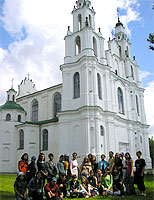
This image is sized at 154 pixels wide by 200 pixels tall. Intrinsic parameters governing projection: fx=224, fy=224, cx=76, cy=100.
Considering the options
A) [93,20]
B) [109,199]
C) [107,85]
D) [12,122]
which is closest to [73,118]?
[107,85]

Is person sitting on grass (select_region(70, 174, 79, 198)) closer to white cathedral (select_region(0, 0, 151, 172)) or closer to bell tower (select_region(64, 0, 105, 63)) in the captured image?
white cathedral (select_region(0, 0, 151, 172))

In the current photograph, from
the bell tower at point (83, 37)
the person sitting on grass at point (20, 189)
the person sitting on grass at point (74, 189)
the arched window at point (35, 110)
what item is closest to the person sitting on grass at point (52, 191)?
the person sitting on grass at point (20, 189)

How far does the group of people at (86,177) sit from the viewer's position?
9.39 meters

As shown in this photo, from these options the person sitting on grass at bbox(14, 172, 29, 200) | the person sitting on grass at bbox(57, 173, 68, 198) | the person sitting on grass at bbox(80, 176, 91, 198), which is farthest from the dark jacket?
the person sitting on grass at bbox(80, 176, 91, 198)

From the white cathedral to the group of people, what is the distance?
1252 cm

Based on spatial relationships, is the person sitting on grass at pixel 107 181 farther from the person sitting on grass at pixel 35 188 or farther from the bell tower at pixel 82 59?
the bell tower at pixel 82 59

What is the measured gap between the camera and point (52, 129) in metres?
29.4

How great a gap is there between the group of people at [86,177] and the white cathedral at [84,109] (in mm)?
12518

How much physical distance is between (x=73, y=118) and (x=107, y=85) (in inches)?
258

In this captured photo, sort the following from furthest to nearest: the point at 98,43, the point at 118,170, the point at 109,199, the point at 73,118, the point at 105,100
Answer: the point at 98,43
the point at 105,100
the point at 73,118
the point at 118,170
the point at 109,199

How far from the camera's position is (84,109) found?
25.0 metres

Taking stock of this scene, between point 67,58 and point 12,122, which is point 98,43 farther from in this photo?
point 12,122

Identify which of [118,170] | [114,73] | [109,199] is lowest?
[109,199]

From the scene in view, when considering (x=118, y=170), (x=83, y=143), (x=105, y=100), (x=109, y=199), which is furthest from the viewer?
(x=105, y=100)
